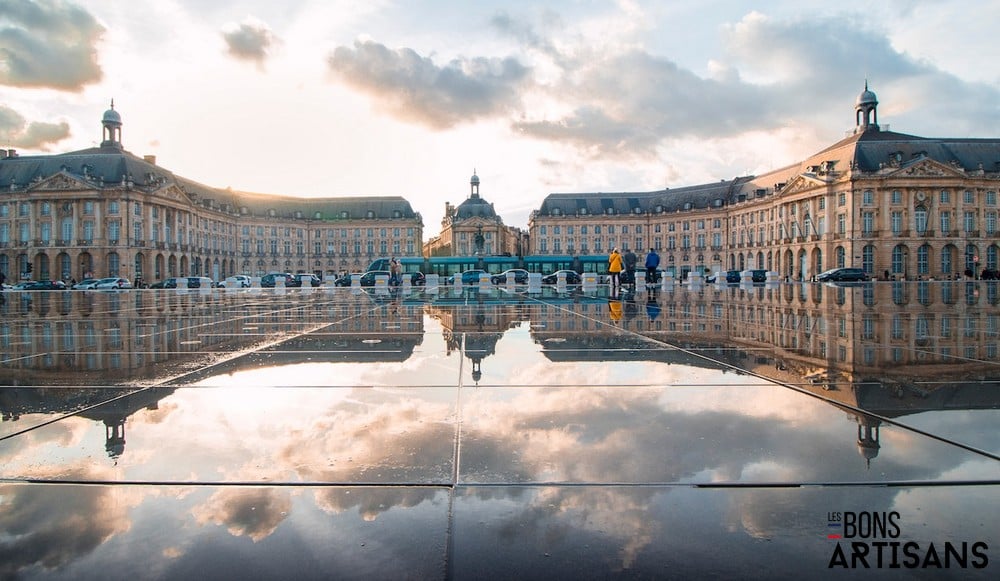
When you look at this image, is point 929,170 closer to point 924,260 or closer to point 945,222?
point 945,222

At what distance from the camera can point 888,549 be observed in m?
1.84

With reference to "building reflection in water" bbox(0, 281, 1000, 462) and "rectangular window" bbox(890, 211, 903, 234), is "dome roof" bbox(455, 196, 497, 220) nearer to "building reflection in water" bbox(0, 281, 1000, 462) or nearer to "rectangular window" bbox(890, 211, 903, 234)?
"rectangular window" bbox(890, 211, 903, 234)

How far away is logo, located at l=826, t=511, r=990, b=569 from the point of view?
1.72m

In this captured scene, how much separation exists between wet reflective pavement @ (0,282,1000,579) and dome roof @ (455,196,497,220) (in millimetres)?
108455

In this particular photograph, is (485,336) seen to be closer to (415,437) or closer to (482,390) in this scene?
(482,390)

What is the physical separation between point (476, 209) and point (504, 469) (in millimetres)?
112504

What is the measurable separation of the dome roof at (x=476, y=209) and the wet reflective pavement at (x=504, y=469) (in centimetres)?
10846

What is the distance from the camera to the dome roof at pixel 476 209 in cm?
11256

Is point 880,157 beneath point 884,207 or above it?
above

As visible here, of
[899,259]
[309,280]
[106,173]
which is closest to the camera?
[309,280]

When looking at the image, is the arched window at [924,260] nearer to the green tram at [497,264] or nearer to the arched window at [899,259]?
the arched window at [899,259]

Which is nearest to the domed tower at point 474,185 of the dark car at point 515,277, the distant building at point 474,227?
the distant building at point 474,227

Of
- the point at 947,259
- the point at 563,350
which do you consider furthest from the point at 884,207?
the point at 563,350

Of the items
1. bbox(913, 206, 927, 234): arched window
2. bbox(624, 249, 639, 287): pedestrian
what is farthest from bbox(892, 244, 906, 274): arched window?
bbox(624, 249, 639, 287): pedestrian
